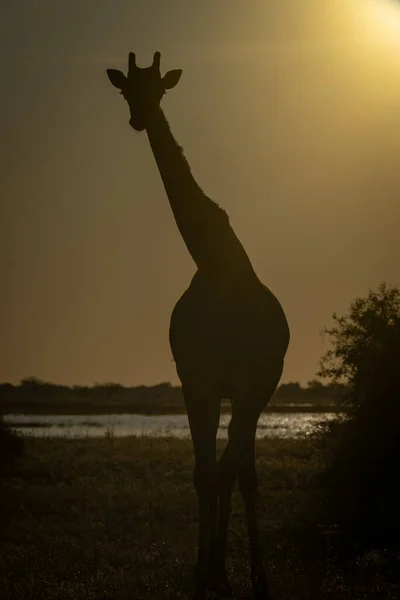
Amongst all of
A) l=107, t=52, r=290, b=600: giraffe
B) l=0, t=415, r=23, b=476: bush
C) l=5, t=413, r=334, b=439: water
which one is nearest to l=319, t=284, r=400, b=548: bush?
l=107, t=52, r=290, b=600: giraffe

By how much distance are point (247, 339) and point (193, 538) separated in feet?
27.0

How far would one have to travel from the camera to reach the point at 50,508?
1992 centimetres

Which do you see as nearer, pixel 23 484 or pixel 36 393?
pixel 23 484

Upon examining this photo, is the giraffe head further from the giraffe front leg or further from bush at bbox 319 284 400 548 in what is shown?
bush at bbox 319 284 400 548

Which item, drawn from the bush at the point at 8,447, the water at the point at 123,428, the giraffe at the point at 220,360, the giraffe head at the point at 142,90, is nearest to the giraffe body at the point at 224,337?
the giraffe at the point at 220,360

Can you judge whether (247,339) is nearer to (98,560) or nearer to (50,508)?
(98,560)

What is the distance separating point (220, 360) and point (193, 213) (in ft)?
5.02

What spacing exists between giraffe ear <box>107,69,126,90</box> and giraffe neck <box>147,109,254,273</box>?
0.50m

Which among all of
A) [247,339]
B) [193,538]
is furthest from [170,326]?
[193,538]

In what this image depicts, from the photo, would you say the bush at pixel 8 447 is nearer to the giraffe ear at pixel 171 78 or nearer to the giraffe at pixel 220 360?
the giraffe at pixel 220 360

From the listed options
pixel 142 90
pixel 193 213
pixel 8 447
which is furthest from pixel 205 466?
pixel 8 447

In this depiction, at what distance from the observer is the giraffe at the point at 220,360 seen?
29.2ft

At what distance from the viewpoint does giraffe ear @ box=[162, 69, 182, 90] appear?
9905 mm

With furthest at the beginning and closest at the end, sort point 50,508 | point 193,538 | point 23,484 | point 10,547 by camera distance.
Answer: point 23,484 < point 50,508 < point 193,538 < point 10,547
